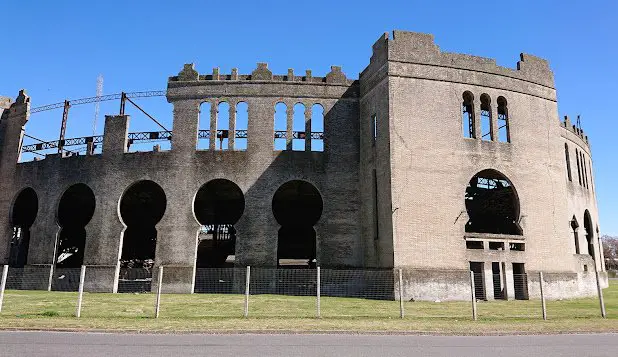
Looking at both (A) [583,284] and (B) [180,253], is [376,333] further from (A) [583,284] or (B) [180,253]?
(A) [583,284]

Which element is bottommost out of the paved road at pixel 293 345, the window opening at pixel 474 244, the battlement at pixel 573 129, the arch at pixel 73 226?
the paved road at pixel 293 345

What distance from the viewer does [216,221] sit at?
1411 inches

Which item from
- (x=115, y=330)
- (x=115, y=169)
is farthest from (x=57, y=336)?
(x=115, y=169)

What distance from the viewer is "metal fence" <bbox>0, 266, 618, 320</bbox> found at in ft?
52.4

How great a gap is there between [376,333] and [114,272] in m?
20.2

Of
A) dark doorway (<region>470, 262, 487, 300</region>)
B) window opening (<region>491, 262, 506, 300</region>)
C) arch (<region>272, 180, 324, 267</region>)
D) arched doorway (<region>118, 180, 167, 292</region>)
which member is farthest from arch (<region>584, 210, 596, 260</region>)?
arched doorway (<region>118, 180, 167, 292</region>)

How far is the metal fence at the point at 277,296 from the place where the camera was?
52.4 ft

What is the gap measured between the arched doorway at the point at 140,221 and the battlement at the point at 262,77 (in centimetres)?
755

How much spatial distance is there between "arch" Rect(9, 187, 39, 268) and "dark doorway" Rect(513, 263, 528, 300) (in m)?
31.8

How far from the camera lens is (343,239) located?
27.2 m

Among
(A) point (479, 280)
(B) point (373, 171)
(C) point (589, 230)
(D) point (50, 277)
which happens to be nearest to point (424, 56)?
(B) point (373, 171)

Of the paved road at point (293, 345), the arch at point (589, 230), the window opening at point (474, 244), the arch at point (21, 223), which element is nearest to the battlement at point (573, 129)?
the arch at point (589, 230)

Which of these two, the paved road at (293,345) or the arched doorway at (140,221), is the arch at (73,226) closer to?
the arched doorway at (140,221)

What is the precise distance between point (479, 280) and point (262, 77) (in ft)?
58.7
